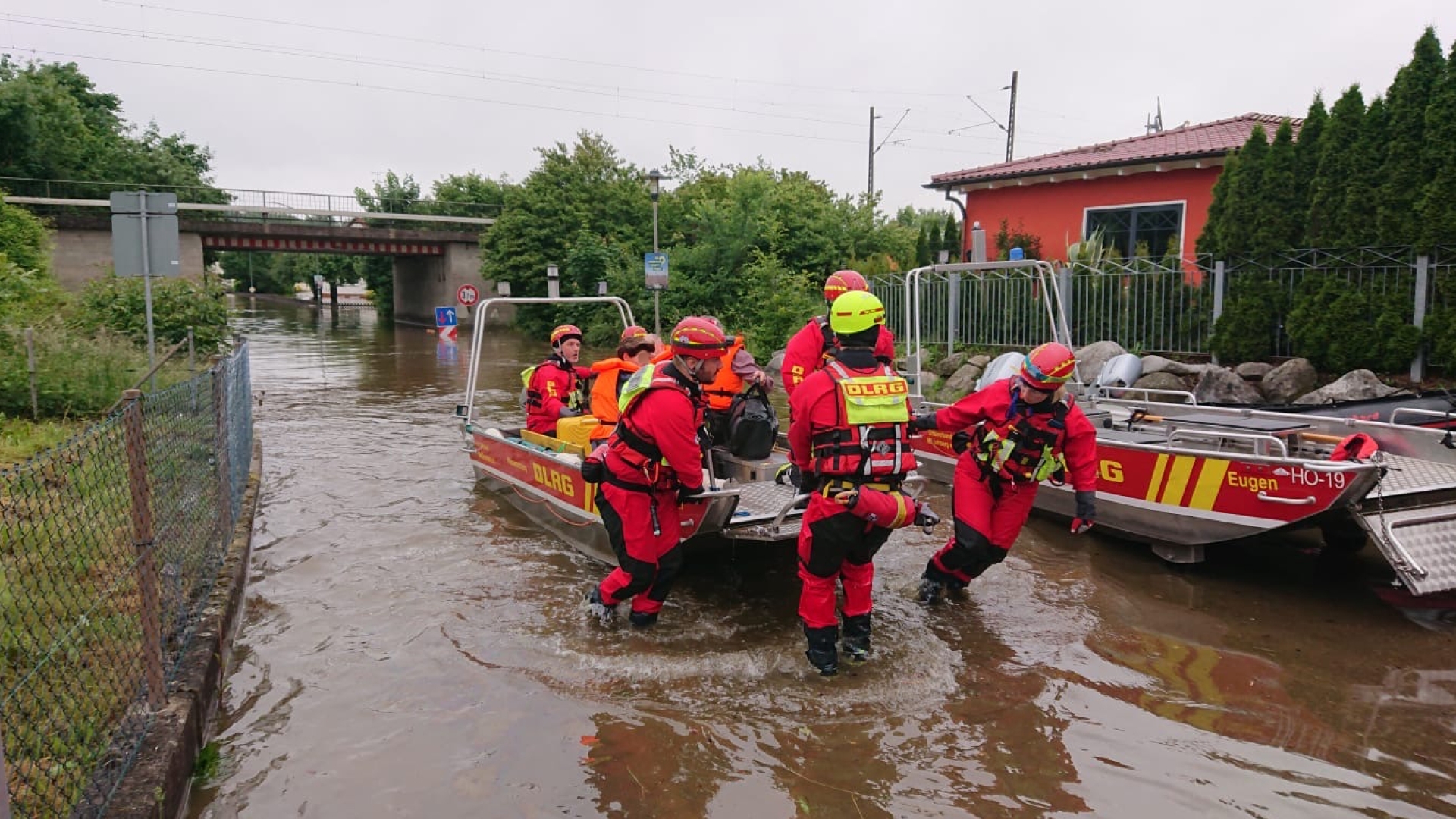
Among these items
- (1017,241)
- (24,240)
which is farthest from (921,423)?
(24,240)

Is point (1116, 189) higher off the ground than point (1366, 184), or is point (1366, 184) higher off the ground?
point (1116, 189)

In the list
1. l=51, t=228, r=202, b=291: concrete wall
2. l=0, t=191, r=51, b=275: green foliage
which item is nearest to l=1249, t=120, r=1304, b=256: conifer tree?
l=0, t=191, r=51, b=275: green foliage

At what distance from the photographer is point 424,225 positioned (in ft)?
154

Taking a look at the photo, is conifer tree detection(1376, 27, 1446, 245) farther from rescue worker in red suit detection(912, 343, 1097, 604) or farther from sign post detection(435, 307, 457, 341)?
sign post detection(435, 307, 457, 341)

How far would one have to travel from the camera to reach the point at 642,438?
539 cm

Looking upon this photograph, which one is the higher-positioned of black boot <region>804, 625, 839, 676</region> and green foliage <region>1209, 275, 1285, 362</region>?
green foliage <region>1209, 275, 1285, 362</region>

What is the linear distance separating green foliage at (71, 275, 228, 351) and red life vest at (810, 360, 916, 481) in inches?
464

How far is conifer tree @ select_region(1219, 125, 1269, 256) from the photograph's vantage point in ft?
40.5

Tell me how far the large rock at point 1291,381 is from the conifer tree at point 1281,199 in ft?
5.27

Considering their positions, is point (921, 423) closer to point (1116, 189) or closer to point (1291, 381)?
point (1291, 381)

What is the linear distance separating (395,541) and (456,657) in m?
2.66

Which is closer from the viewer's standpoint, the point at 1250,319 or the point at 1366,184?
the point at 1366,184

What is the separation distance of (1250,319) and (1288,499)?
705 centimetres

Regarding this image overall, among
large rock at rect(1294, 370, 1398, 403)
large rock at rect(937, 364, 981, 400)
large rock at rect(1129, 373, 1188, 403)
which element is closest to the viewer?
large rock at rect(1294, 370, 1398, 403)
